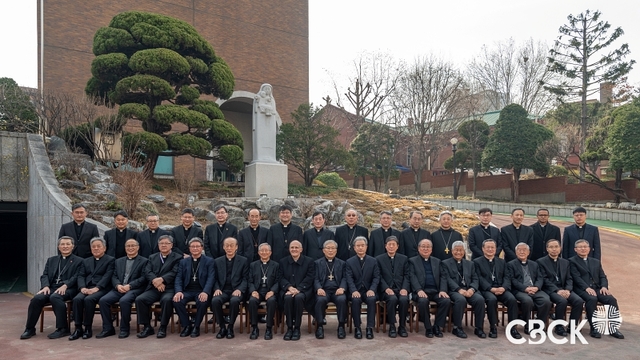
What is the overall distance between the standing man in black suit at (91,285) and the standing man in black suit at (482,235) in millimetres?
5140

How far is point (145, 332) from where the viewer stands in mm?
5840

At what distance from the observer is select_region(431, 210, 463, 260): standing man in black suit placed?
7.06m

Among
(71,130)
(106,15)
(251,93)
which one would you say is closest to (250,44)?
(251,93)

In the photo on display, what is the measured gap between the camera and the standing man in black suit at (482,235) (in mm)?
7105

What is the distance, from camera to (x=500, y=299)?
626 centimetres

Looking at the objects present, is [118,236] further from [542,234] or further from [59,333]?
[542,234]

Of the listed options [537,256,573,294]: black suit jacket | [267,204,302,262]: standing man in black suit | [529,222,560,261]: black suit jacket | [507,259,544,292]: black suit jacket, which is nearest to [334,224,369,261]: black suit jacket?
[267,204,302,262]: standing man in black suit

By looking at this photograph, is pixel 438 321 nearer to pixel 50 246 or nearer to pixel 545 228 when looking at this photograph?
pixel 545 228

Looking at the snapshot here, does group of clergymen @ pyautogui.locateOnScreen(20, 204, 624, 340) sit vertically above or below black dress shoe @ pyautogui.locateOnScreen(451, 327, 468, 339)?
above

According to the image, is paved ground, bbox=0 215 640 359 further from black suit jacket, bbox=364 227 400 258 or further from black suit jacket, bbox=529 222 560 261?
black suit jacket, bbox=529 222 560 261

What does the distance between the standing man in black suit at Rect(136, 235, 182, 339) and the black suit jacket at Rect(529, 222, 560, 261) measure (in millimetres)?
5339

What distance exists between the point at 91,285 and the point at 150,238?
3.32ft

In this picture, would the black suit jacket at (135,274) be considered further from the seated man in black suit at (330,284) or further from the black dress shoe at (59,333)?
the seated man in black suit at (330,284)

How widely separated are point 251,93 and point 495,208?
12.9 metres
